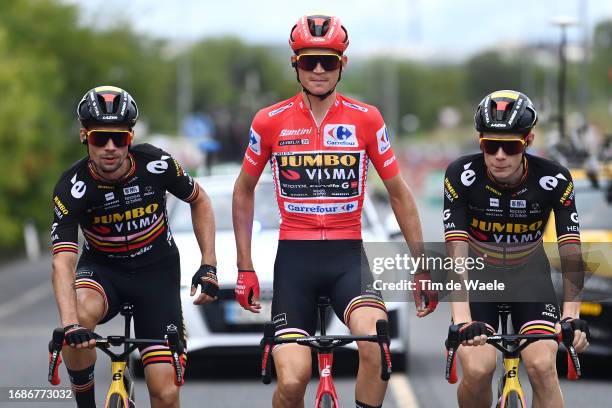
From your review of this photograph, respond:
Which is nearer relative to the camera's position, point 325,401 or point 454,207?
point 325,401

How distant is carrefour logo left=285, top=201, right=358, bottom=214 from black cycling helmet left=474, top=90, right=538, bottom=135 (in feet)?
2.62

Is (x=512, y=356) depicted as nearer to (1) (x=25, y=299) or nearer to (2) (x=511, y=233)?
(2) (x=511, y=233)

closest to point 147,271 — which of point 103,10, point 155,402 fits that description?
point 155,402

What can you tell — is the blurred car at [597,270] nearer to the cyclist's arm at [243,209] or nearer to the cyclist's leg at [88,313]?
the cyclist's arm at [243,209]

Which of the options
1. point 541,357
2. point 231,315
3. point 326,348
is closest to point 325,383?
point 326,348

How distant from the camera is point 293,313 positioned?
722 centimetres

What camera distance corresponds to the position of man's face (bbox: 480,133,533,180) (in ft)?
23.3

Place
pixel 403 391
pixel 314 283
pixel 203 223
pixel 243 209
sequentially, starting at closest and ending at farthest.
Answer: pixel 314 283, pixel 243 209, pixel 203 223, pixel 403 391

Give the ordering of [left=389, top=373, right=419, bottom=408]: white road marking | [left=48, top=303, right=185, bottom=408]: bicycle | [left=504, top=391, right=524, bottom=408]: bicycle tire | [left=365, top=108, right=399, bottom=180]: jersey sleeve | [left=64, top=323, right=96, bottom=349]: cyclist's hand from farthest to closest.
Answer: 1. [left=389, top=373, right=419, bottom=408]: white road marking
2. [left=365, top=108, right=399, bottom=180]: jersey sleeve
3. [left=504, top=391, right=524, bottom=408]: bicycle tire
4. [left=48, top=303, right=185, bottom=408]: bicycle
5. [left=64, top=323, right=96, bottom=349]: cyclist's hand

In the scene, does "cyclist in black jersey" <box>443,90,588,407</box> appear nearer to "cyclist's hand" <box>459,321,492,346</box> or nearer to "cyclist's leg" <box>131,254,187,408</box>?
"cyclist's hand" <box>459,321,492,346</box>

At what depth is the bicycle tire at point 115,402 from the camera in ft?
22.9

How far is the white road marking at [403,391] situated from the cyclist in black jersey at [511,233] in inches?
135

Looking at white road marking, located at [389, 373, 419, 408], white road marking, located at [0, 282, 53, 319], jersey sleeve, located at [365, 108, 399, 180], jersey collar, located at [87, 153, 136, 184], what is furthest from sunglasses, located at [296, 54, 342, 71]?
white road marking, located at [0, 282, 53, 319]

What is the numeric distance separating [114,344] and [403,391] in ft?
15.9
